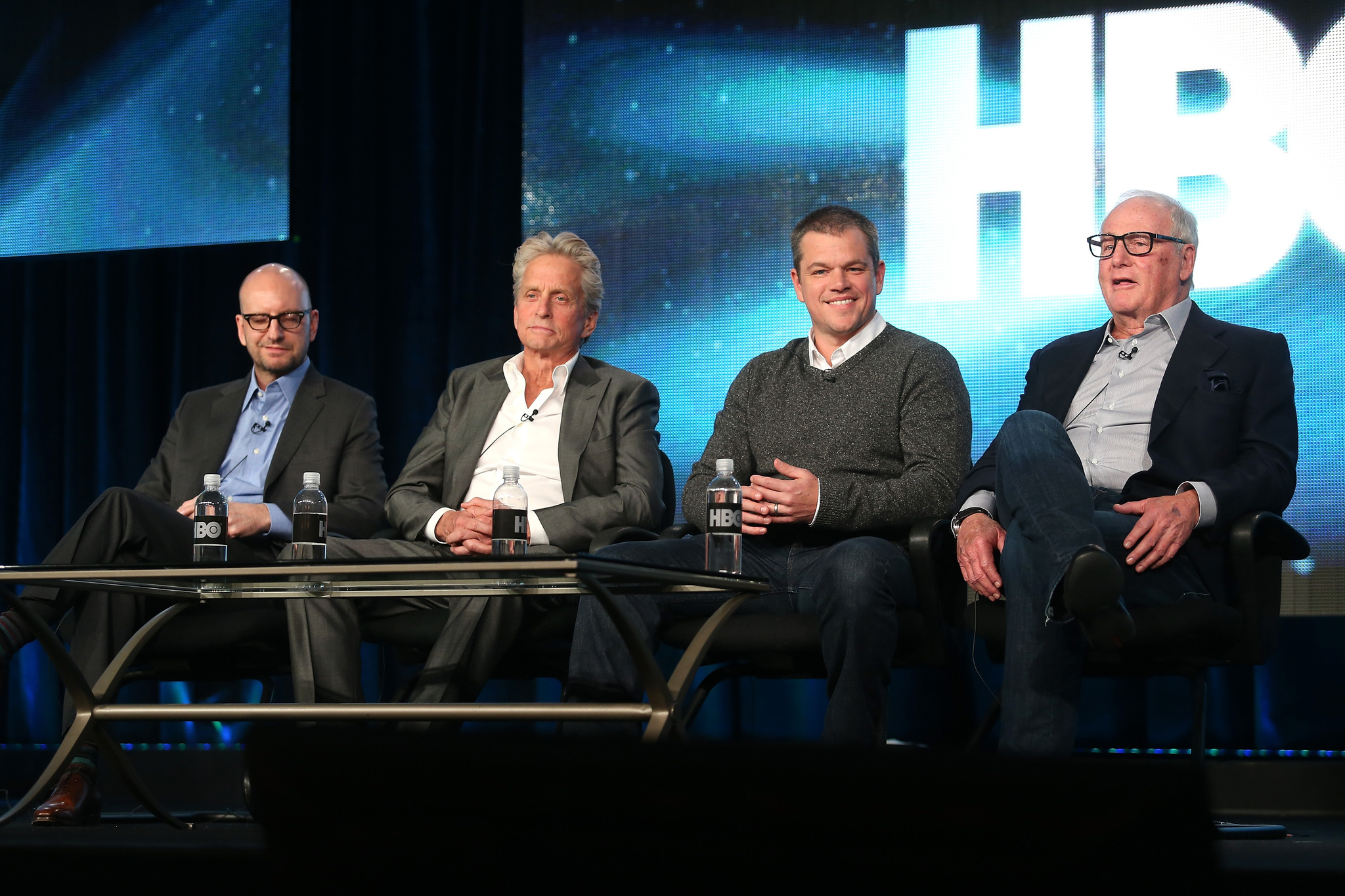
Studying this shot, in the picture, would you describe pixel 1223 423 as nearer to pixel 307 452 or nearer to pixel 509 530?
pixel 509 530

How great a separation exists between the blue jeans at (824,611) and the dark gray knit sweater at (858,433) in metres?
0.12

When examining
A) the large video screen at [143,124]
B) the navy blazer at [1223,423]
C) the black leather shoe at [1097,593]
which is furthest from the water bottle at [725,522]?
the large video screen at [143,124]

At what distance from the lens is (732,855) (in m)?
0.82

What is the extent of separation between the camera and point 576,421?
2.96 m

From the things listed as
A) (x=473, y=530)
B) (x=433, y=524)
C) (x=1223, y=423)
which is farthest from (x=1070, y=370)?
(x=433, y=524)

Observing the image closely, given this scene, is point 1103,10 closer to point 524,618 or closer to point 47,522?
point 524,618

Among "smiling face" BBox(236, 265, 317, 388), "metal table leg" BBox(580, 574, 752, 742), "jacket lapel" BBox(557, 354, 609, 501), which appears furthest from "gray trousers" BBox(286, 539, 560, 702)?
"smiling face" BBox(236, 265, 317, 388)

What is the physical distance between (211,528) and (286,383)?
0.92m

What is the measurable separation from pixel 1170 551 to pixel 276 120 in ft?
9.80

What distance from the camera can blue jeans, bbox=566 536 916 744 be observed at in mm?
2215

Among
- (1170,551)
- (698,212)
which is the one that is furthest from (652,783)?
Answer: (698,212)

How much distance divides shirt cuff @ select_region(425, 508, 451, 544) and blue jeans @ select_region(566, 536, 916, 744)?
47 centimetres

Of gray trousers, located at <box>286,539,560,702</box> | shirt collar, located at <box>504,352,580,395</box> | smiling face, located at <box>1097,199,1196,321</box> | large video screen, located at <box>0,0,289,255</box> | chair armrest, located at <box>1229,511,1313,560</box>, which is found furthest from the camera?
large video screen, located at <box>0,0,289,255</box>

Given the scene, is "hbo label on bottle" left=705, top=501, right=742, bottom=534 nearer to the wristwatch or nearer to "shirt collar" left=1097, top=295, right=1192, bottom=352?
the wristwatch
